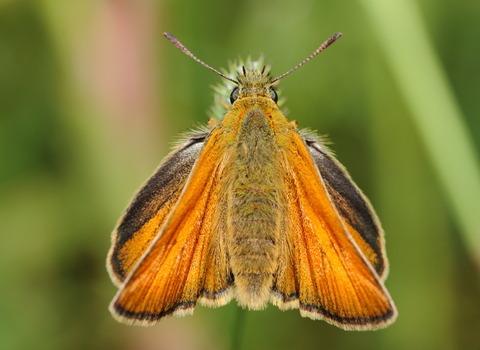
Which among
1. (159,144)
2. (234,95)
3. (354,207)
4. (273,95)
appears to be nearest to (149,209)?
(234,95)

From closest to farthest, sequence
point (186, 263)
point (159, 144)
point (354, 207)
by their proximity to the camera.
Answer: point (186, 263), point (354, 207), point (159, 144)

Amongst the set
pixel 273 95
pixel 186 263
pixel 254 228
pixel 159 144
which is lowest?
pixel 186 263

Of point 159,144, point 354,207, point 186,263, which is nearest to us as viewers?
point 186,263

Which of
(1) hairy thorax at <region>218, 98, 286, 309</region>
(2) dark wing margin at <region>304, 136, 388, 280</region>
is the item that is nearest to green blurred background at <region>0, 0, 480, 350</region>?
(1) hairy thorax at <region>218, 98, 286, 309</region>

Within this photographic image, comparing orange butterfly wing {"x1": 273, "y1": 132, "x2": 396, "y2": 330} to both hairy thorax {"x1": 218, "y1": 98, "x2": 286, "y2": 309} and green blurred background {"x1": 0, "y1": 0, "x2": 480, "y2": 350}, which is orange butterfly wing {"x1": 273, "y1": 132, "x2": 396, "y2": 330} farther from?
green blurred background {"x1": 0, "y1": 0, "x2": 480, "y2": 350}

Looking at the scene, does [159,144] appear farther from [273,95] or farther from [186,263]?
[186,263]

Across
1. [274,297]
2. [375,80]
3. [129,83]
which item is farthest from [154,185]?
[375,80]

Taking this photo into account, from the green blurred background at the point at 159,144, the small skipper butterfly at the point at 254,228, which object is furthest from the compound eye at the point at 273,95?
the green blurred background at the point at 159,144

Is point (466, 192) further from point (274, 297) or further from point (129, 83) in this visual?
point (129, 83)
